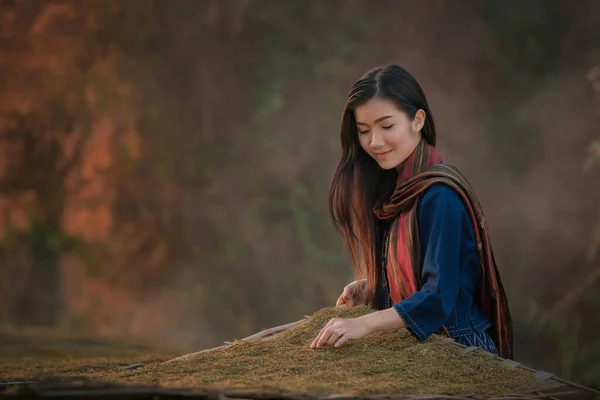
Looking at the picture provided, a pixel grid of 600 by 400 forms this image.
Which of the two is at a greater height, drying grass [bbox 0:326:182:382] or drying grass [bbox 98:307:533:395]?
drying grass [bbox 0:326:182:382]

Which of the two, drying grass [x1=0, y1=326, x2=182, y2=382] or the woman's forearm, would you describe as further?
drying grass [x1=0, y1=326, x2=182, y2=382]

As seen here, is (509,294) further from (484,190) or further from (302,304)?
(302,304)

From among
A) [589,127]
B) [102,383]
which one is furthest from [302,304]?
[102,383]

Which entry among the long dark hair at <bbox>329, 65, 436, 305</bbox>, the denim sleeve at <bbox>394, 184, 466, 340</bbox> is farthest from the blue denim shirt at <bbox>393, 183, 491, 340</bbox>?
the long dark hair at <bbox>329, 65, 436, 305</bbox>

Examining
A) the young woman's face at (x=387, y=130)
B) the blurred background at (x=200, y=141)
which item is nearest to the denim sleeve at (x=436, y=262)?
the young woman's face at (x=387, y=130)

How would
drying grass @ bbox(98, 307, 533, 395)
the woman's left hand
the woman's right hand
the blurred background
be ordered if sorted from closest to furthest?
1. drying grass @ bbox(98, 307, 533, 395)
2. the woman's left hand
3. the woman's right hand
4. the blurred background

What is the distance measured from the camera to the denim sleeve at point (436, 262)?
1903 millimetres

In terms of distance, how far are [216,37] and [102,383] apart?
4.33 meters

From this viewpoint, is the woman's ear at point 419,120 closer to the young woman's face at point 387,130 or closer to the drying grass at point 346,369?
the young woman's face at point 387,130

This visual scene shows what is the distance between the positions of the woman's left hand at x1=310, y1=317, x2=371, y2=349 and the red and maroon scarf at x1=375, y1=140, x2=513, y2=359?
0.85 feet

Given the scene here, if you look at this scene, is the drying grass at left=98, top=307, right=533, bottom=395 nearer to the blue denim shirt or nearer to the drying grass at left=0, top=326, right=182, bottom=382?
the blue denim shirt

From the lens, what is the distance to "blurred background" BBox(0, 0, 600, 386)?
5.06 metres

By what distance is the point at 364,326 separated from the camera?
1.85 meters

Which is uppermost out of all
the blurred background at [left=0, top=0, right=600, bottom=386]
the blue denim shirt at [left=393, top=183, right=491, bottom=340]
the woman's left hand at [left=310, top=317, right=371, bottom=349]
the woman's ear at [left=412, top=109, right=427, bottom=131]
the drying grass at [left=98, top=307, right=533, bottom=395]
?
the blurred background at [left=0, top=0, right=600, bottom=386]
